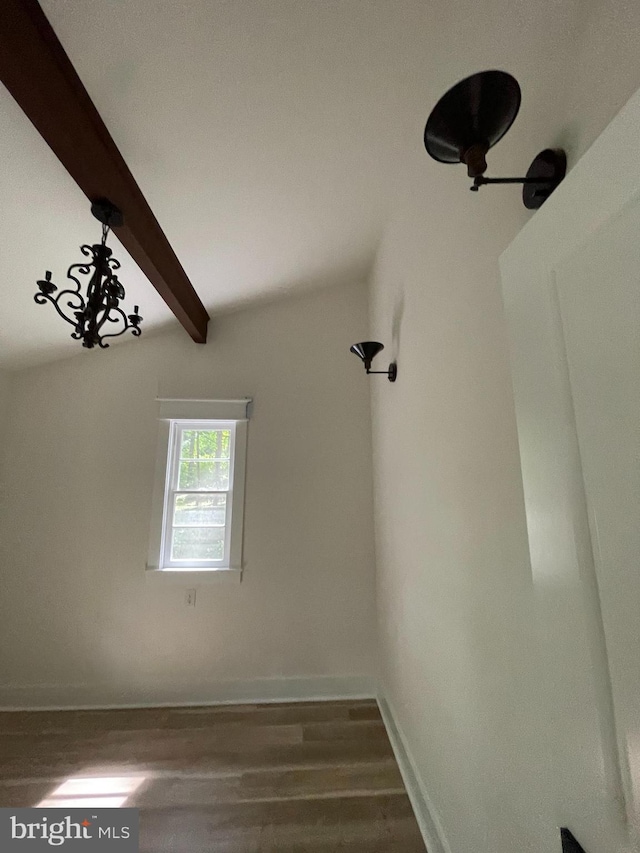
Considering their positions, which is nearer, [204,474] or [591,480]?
[591,480]

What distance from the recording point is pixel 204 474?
122 inches

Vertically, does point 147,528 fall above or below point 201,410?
below

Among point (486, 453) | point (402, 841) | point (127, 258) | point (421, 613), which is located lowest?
point (402, 841)

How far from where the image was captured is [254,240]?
96.6 inches

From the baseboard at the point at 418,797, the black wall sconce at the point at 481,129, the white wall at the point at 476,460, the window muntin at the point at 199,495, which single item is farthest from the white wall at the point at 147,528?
the black wall sconce at the point at 481,129

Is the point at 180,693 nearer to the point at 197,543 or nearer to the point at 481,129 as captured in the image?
the point at 197,543

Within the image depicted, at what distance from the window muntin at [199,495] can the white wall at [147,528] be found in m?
0.16

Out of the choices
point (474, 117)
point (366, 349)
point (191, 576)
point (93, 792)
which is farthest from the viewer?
point (191, 576)

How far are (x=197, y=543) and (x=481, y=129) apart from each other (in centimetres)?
286

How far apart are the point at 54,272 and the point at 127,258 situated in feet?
1.23

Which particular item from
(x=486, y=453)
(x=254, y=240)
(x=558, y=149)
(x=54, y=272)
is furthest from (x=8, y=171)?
(x=486, y=453)

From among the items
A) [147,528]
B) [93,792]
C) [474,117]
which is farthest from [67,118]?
[93,792]

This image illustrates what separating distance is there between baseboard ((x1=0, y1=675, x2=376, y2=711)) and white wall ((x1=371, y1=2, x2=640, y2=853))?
0.81 m

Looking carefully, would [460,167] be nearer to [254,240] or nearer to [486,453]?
[486,453]
